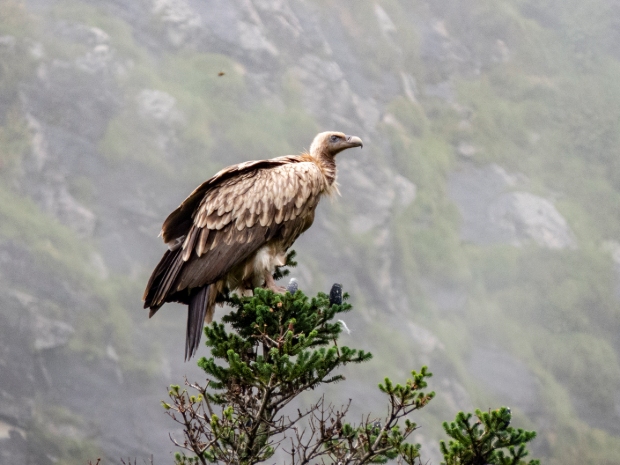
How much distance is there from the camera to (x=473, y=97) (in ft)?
95.8

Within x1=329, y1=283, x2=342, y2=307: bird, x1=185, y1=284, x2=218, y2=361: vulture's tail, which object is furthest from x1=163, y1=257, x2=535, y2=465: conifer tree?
x1=185, y1=284, x2=218, y2=361: vulture's tail

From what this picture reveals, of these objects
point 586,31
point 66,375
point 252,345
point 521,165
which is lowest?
point 252,345

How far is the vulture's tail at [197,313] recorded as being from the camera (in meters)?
5.67

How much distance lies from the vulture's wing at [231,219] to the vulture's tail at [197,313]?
9 cm

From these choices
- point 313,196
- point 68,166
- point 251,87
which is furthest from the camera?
point 251,87

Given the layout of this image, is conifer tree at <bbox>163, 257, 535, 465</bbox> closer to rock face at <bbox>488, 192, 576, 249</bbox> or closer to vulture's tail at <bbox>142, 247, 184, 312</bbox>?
vulture's tail at <bbox>142, 247, 184, 312</bbox>

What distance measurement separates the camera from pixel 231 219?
6406 mm

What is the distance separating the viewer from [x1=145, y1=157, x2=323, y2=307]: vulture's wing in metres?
6.20

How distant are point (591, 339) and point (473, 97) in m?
10.4

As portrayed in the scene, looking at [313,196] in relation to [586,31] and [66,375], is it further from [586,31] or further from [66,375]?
[586,31]

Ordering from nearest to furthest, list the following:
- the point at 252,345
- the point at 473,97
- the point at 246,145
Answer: the point at 252,345 → the point at 246,145 → the point at 473,97

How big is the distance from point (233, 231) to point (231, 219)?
0.35 ft

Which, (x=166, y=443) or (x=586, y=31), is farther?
(x=586, y=31)

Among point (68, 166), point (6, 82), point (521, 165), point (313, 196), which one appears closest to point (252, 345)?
point (313, 196)
